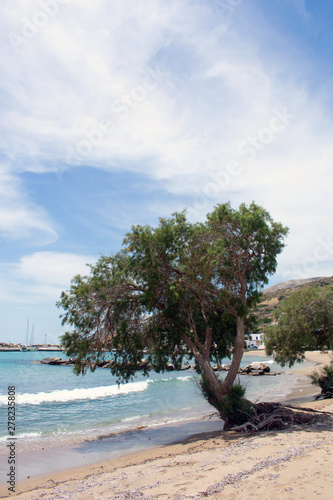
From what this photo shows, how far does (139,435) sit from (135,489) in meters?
8.25

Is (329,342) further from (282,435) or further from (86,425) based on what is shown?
(86,425)

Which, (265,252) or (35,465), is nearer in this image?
(35,465)

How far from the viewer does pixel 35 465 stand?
1174 centimetres

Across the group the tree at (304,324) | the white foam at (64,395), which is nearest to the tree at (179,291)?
the tree at (304,324)

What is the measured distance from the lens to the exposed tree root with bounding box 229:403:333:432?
12.1 m

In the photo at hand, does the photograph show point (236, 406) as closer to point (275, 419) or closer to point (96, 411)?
point (275, 419)

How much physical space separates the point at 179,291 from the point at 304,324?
32.6 ft

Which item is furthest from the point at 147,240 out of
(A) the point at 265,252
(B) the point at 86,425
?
(B) the point at 86,425

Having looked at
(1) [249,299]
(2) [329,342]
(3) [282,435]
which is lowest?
(3) [282,435]

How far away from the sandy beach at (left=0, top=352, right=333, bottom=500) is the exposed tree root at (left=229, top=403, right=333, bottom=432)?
0.40 m

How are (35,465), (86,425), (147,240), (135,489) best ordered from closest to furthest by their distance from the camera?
1. (135,489)
2. (35,465)
3. (147,240)
4. (86,425)

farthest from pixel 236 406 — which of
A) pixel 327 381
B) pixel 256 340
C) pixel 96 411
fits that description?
pixel 256 340

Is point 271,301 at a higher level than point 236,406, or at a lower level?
higher

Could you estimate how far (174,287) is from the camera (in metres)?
13.1
